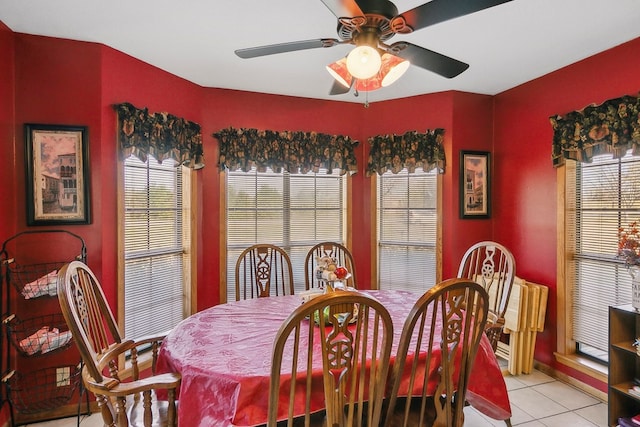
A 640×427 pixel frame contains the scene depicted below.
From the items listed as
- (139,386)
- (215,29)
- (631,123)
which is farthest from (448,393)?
Answer: (215,29)

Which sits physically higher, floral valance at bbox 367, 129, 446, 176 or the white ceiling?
the white ceiling

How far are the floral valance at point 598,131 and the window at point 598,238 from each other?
0.52 ft

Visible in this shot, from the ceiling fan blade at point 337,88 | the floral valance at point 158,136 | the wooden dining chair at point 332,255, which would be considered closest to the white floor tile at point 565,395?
the wooden dining chair at point 332,255

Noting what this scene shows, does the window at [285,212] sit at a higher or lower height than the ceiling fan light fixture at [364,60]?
lower

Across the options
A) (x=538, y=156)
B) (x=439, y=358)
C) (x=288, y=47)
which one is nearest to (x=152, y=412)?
(x=439, y=358)

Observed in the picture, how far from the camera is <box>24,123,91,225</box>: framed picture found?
8.32ft

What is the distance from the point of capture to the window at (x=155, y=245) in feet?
9.80

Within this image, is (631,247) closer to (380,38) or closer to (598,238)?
(598,238)

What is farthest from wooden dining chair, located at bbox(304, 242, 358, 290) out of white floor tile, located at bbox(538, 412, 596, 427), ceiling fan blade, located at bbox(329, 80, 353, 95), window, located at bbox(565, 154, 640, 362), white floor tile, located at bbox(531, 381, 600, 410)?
window, located at bbox(565, 154, 640, 362)

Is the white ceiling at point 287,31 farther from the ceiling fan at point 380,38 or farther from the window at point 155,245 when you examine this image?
the window at point 155,245

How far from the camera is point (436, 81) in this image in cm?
343

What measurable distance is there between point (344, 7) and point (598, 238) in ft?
9.23

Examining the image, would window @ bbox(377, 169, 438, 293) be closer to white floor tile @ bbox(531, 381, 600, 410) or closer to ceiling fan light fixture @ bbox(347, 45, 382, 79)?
white floor tile @ bbox(531, 381, 600, 410)

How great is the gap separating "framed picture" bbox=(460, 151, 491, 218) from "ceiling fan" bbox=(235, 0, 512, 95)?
179 centimetres
